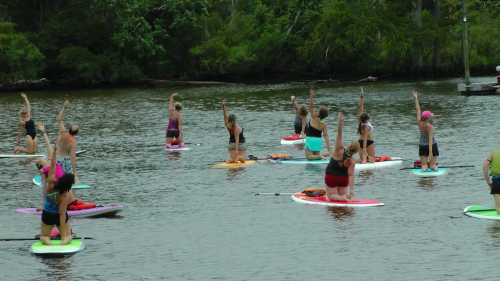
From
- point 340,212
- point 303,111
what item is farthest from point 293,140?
point 340,212

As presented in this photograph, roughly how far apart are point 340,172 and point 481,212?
3.30 metres

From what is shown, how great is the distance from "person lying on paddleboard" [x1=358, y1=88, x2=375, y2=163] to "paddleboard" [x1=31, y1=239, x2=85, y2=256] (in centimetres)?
1168

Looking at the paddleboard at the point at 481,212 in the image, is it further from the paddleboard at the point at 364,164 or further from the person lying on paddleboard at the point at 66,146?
the person lying on paddleboard at the point at 66,146

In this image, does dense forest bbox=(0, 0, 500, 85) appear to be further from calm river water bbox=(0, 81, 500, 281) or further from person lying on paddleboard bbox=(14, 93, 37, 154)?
person lying on paddleboard bbox=(14, 93, 37, 154)

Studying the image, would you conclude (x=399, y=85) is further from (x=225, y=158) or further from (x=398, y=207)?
(x=398, y=207)

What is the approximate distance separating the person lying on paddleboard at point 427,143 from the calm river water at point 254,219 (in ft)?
1.97

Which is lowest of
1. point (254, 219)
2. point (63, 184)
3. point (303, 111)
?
point (254, 219)

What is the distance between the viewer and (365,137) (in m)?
30.2

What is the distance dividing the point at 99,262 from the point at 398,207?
7.78 meters

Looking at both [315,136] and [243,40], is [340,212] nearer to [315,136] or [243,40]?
[315,136]

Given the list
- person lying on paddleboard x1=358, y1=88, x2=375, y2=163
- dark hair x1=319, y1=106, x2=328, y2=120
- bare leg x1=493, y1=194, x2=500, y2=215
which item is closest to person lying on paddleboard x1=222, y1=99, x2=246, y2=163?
dark hair x1=319, y1=106, x2=328, y2=120

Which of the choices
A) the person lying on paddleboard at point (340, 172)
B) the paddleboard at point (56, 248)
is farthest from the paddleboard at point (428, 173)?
the paddleboard at point (56, 248)

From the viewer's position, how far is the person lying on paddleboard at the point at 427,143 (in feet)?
91.0

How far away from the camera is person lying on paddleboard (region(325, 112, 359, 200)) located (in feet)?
78.4
